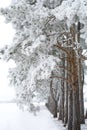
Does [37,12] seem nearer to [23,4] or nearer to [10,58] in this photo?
[23,4]

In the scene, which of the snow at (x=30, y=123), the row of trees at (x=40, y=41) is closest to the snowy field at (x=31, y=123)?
the snow at (x=30, y=123)

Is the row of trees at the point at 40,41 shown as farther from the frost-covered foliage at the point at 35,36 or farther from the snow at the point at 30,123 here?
the snow at the point at 30,123

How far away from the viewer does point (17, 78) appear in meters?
20.4

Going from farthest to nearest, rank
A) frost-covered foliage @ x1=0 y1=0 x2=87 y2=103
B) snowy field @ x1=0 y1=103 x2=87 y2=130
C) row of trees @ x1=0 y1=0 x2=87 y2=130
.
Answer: snowy field @ x1=0 y1=103 x2=87 y2=130 < frost-covered foliage @ x1=0 y1=0 x2=87 y2=103 < row of trees @ x1=0 y1=0 x2=87 y2=130

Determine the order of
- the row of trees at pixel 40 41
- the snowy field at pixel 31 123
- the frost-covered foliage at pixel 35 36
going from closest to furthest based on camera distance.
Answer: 1. the row of trees at pixel 40 41
2. the frost-covered foliage at pixel 35 36
3. the snowy field at pixel 31 123

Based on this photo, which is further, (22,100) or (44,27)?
(22,100)

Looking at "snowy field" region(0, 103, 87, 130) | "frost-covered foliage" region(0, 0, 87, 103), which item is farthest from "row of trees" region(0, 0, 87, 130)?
"snowy field" region(0, 103, 87, 130)

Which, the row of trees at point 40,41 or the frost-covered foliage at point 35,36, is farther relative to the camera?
the frost-covered foliage at point 35,36

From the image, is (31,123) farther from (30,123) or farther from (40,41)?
(40,41)

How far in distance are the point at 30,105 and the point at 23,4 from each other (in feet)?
19.3

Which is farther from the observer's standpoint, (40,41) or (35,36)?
(35,36)

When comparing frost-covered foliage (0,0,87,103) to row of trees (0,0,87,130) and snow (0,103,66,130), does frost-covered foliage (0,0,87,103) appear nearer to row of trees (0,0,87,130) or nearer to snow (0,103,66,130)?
row of trees (0,0,87,130)

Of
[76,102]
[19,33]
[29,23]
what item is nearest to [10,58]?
[19,33]

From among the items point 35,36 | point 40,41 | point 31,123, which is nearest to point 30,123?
point 31,123
